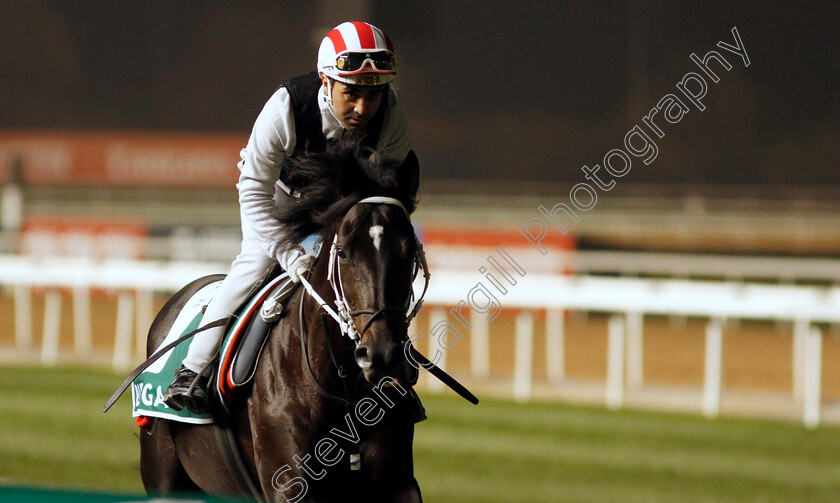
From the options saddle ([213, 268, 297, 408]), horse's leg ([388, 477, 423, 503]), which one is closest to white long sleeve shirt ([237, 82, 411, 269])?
saddle ([213, 268, 297, 408])

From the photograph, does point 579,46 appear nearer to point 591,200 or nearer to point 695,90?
point 695,90

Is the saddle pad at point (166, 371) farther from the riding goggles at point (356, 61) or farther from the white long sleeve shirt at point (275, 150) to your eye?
the riding goggles at point (356, 61)

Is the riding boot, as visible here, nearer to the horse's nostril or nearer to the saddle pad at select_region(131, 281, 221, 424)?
the saddle pad at select_region(131, 281, 221, 424)

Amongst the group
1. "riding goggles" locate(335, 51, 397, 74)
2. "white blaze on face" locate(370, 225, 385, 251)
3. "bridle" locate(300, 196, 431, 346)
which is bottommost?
"bridle" locate(300, 196, 431, 346)

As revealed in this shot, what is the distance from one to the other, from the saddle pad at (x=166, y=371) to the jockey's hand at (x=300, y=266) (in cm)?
73

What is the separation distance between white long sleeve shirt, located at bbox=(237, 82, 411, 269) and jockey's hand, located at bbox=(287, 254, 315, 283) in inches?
1.2

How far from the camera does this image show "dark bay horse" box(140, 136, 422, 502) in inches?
113

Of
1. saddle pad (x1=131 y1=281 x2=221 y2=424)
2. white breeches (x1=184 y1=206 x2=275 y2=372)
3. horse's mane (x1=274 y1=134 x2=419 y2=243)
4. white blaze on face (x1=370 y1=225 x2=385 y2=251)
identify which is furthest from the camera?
saddle pad (x1=131 y1=281 x2=221 y2=424)

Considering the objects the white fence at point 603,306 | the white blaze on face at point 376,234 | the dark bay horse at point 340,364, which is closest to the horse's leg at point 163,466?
the dark bay horse at point 340,364

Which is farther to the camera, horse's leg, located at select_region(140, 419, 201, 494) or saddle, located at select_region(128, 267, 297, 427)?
horse's leg, located at select_region(140, 419, 201, 494)

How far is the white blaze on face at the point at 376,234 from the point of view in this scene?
2.84 meters

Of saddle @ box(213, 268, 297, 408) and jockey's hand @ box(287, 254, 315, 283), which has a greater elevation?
jockey's hand @ box(287, 254, 315, 283)

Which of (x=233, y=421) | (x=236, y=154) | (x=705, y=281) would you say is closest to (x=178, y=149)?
(x=236, y=154)

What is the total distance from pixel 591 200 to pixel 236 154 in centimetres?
873
